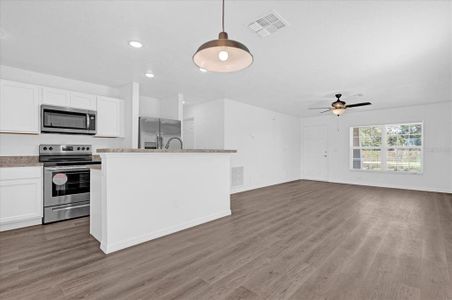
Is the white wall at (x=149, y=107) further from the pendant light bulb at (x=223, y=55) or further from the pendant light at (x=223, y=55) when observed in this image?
the pendant light bulb at (x=223, y=55)

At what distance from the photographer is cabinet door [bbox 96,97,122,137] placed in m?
4.42

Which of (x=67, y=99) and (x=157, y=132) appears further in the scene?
(x=157, y=132)

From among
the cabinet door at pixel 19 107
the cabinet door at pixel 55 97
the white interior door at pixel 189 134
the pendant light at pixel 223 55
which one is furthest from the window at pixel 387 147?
the cabinet door at pixel 19 107

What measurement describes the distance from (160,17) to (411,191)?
7.80 m

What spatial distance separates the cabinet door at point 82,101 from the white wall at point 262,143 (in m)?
3.08

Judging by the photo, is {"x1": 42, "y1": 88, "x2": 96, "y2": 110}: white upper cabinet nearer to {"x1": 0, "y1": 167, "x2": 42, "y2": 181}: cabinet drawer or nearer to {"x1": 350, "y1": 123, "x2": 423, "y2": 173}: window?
{"x1": 0, "y1": 167, "x2": 42, "y2": 181}: cabinet drawer

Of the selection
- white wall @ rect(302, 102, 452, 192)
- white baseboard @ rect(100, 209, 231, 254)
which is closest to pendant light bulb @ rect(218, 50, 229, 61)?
white baseboard @ rect(100, 209, 231, 254)

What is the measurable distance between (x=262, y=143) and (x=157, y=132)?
345 centimetres

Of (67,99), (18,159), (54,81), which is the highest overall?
(54,81)

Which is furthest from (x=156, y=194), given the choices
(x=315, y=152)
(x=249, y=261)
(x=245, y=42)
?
(x=315, y=152)

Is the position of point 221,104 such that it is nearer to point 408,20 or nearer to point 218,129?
point 218,129

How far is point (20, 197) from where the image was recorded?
3264 mm

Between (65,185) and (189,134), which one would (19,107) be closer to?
(65,185)

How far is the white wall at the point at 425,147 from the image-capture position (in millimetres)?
6129
